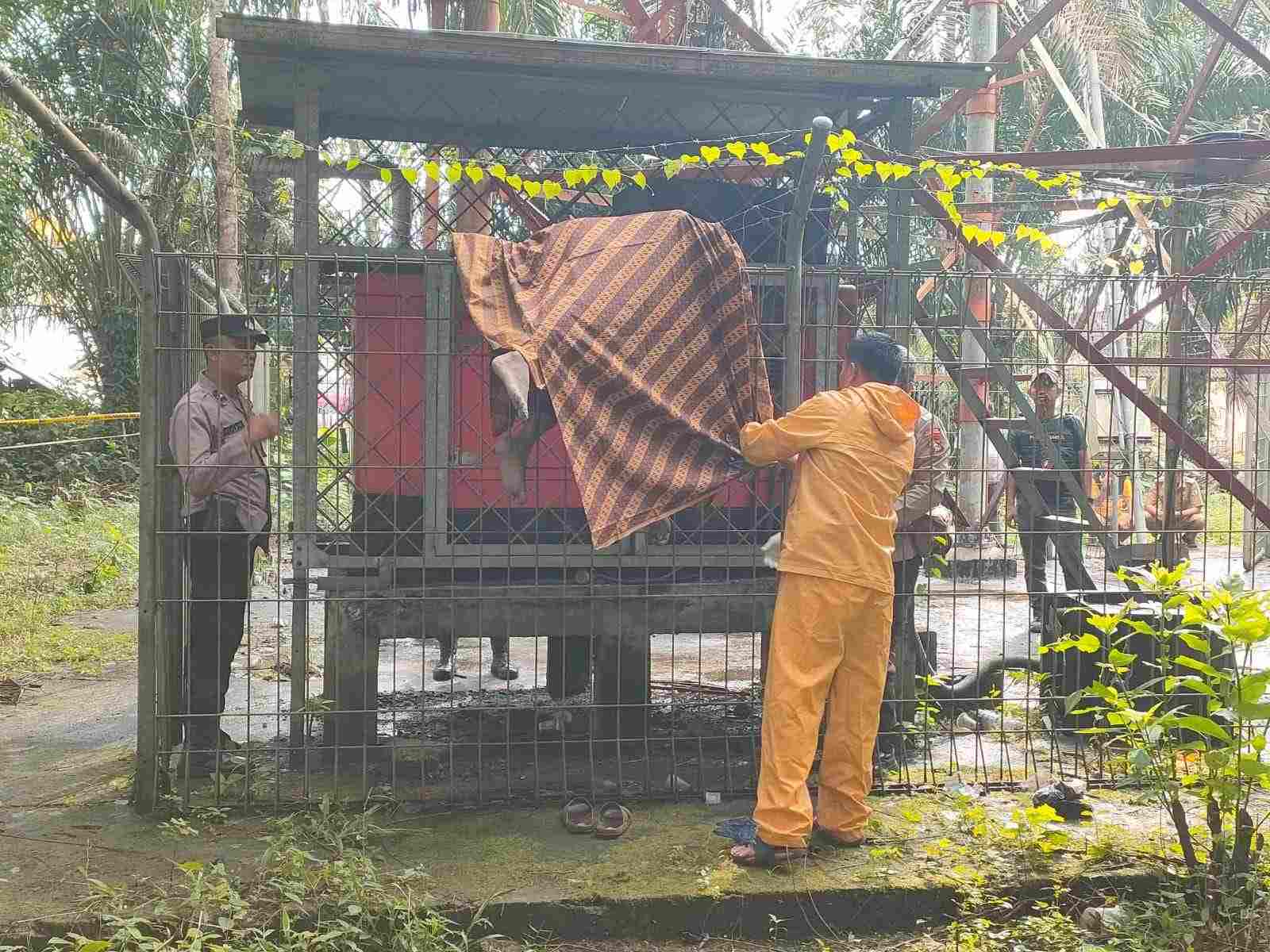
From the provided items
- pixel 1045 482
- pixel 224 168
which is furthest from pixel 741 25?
pixel 224 168

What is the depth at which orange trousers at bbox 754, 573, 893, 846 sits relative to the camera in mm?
4309

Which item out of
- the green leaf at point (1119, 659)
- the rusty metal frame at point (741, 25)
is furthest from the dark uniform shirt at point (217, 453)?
the rusty metal frame at point (741, 25)

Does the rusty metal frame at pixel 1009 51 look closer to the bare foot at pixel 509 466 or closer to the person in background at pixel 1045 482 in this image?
the person in background at pixel 1045 482

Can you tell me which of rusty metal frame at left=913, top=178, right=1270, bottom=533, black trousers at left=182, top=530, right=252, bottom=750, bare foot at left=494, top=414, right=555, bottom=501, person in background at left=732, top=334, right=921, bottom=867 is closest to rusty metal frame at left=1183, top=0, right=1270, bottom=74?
rusty metal frame at left=913, top=178, right=1270, bottom=533

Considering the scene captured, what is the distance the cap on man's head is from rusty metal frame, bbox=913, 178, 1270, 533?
3.59 meters

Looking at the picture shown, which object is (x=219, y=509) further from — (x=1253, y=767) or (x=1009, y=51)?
(x=1009, y=51)

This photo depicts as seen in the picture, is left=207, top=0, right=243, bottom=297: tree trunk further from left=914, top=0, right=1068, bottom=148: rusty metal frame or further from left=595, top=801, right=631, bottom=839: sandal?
left=595, top=801, right=631, bottom=839: sandal

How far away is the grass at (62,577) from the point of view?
8156 millimetres

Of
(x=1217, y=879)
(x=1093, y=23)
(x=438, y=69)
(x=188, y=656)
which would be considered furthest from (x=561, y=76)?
(x=1093, y=23)

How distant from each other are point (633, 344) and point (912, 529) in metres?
2.18

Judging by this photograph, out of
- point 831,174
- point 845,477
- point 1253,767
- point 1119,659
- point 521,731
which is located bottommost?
point 521,731

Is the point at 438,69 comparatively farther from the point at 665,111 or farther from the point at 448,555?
the point at 448,555

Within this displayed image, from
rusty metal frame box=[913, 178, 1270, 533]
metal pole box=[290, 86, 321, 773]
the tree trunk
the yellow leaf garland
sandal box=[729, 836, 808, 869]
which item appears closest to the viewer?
sandal box=[729, 836, 808, 869]

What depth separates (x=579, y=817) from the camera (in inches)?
184
